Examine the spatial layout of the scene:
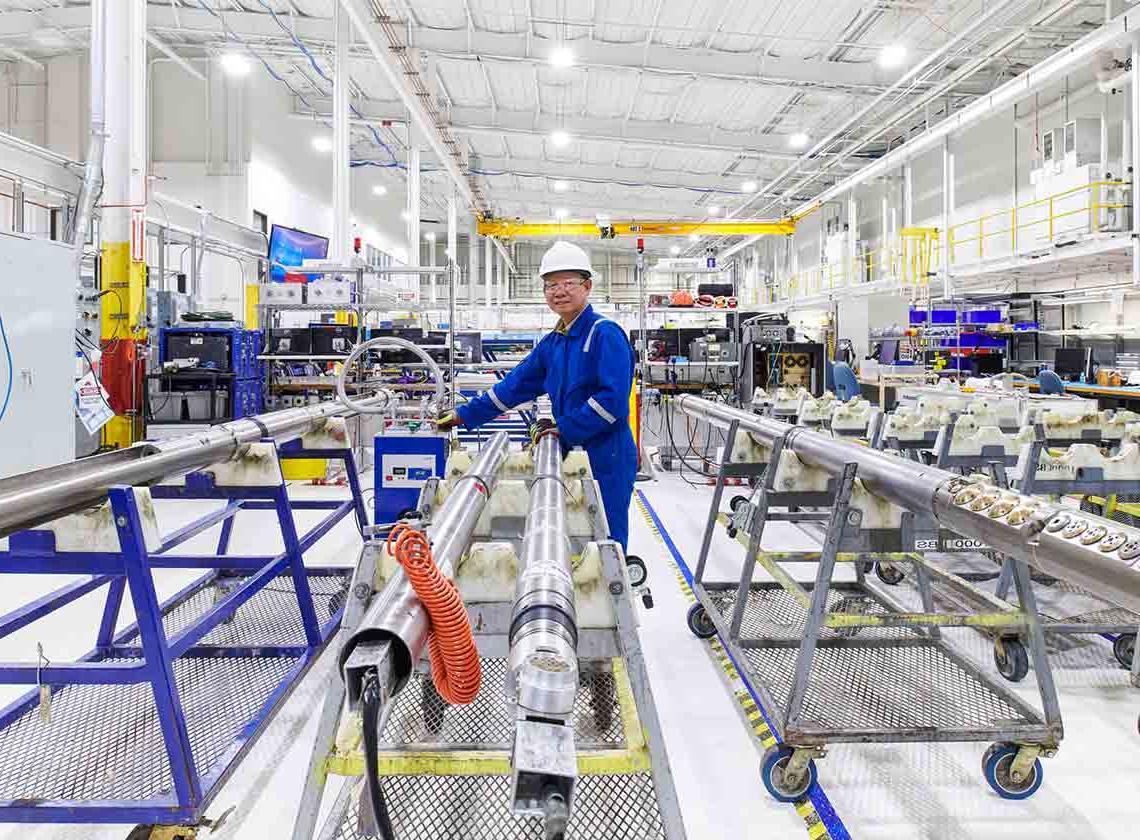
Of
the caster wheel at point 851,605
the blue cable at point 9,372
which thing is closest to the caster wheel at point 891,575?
the caster wheel at point 851,605

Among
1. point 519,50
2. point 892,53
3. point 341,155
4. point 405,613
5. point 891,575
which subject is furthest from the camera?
point 519,50

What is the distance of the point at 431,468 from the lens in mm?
4590

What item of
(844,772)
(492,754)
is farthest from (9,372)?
(844,772)

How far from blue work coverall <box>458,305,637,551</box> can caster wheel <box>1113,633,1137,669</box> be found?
2037 millimetres

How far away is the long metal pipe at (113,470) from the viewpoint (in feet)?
5.65

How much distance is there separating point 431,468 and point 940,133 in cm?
990

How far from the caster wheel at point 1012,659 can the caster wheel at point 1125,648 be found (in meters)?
0.46

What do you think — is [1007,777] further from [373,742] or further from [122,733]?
[122,733]

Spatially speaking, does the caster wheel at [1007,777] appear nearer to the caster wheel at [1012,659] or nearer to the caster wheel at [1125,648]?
the caster wheel at [1012,659]

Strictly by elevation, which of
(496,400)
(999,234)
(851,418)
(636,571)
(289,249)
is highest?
Result: (999,234)

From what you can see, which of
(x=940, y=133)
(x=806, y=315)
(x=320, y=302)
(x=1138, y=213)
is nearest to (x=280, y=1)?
(x=320, y=302)

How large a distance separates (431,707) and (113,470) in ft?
3.66

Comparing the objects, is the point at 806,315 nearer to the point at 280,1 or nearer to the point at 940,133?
the point at 940,133

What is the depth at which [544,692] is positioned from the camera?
87 cm
